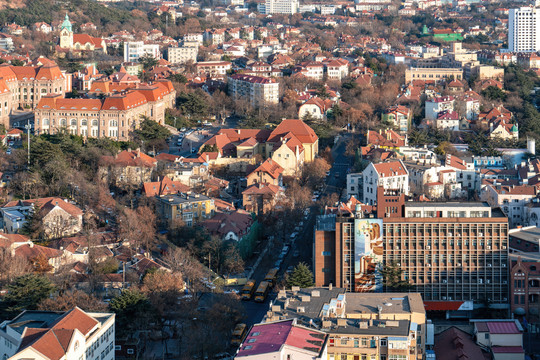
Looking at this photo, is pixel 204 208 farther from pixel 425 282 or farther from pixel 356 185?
pixel 425 282

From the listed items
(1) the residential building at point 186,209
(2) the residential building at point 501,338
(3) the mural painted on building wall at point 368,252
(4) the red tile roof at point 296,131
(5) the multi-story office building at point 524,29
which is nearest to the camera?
(2) the residential building at point 501,338

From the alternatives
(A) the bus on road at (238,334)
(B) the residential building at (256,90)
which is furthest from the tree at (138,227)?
(B) the residential building at (256,90)

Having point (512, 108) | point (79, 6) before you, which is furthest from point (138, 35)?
point (512, 108)

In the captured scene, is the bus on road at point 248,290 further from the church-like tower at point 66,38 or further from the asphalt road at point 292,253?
the church-like tower at point 66,38

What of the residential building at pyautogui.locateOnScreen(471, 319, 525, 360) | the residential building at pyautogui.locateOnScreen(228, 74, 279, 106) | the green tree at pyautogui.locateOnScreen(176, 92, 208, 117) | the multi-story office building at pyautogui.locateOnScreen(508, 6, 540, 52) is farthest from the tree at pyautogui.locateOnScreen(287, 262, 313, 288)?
the multi-story office building at pyautogui.locateOnScreen(508, 6, 540, 52)

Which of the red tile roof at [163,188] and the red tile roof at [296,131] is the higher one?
the red tile roof at [296,131]
